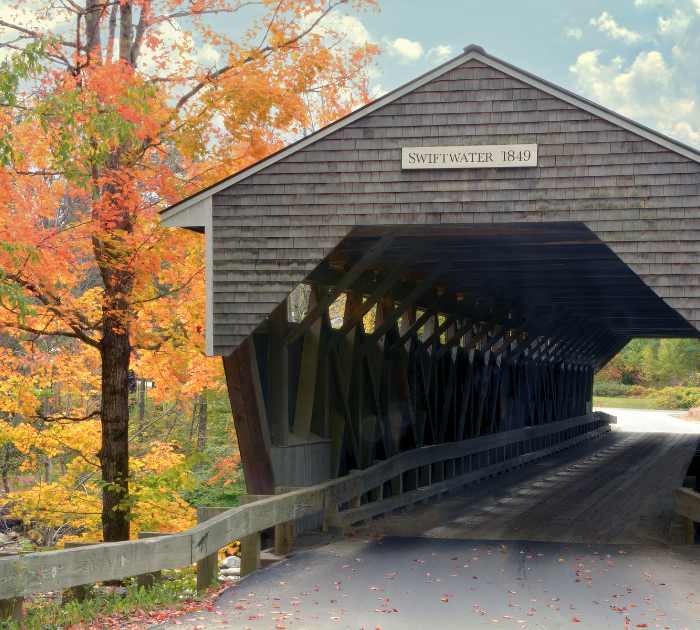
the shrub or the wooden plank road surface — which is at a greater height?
the wooden plank road surface

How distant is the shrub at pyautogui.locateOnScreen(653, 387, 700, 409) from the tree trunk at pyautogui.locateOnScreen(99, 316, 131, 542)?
46481mm

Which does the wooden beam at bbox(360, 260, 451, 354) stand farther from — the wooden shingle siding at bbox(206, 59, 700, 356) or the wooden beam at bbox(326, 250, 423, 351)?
the wooden shingle siding at bbox(206, 59, 700, 356)

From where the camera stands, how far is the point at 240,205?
7.64 meters

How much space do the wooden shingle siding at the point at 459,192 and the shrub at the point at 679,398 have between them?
4688cm

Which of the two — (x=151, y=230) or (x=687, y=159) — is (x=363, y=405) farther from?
(x=687, y=159)

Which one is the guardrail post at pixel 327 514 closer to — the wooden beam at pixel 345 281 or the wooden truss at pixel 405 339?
the wooden truss at pixel 405 339

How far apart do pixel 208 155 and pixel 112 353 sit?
113 inches

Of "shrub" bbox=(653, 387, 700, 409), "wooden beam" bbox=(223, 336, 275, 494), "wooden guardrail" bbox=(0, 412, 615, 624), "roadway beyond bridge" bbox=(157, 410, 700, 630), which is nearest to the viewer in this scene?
"wooden guardrail" bbox=(0, 412, 615, 624)

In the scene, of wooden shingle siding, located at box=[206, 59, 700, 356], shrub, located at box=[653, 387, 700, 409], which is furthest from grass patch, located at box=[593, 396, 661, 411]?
wooden shingle siding, located at box=[206, 59, 700, 356]

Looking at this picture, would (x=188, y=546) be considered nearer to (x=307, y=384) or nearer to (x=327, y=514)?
(x=327, y=514)

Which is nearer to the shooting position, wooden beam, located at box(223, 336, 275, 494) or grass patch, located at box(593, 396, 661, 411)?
wooden beam, located at box(223, 336, 275, 494)

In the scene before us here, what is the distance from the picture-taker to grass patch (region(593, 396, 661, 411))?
54.4m

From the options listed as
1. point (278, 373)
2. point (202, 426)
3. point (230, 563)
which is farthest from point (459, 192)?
point (202, 426)

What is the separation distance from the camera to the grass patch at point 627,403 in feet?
178
